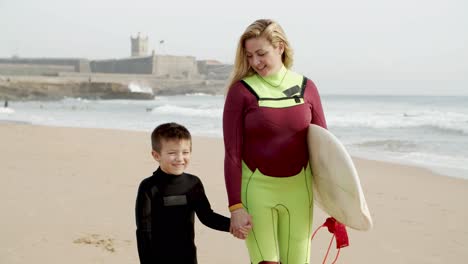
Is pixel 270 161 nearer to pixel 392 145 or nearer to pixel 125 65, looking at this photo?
pixel 392 145

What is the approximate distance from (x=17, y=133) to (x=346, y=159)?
12335 millimetres

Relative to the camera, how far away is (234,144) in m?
2.27

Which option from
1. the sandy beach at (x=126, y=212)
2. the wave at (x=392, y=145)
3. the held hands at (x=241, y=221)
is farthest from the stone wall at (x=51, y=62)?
the held hands at (x=241, y=221)

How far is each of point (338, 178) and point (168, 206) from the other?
72cm

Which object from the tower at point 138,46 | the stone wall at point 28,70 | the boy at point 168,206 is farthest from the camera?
the tower at point 138,46

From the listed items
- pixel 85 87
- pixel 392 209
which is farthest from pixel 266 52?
pixel 85 87

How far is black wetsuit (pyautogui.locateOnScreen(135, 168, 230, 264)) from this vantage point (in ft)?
7.64

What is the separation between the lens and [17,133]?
1324 cm

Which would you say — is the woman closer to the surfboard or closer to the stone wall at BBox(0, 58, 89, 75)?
the surfboard

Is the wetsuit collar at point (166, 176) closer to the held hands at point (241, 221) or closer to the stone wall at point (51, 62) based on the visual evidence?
the held hands at point (241, 221)

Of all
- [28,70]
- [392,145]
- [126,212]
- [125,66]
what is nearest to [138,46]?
[125,66]

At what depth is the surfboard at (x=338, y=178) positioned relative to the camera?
2229mm

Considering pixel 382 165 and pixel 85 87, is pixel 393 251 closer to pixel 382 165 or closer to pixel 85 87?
pixel 382 165

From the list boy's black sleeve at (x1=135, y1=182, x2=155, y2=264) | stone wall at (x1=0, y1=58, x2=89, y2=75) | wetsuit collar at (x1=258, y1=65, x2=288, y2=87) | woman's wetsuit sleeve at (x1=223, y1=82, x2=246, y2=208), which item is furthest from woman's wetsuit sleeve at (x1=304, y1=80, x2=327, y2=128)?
stone wall at (x1=0, y1=58, x2=89, y2=75)
